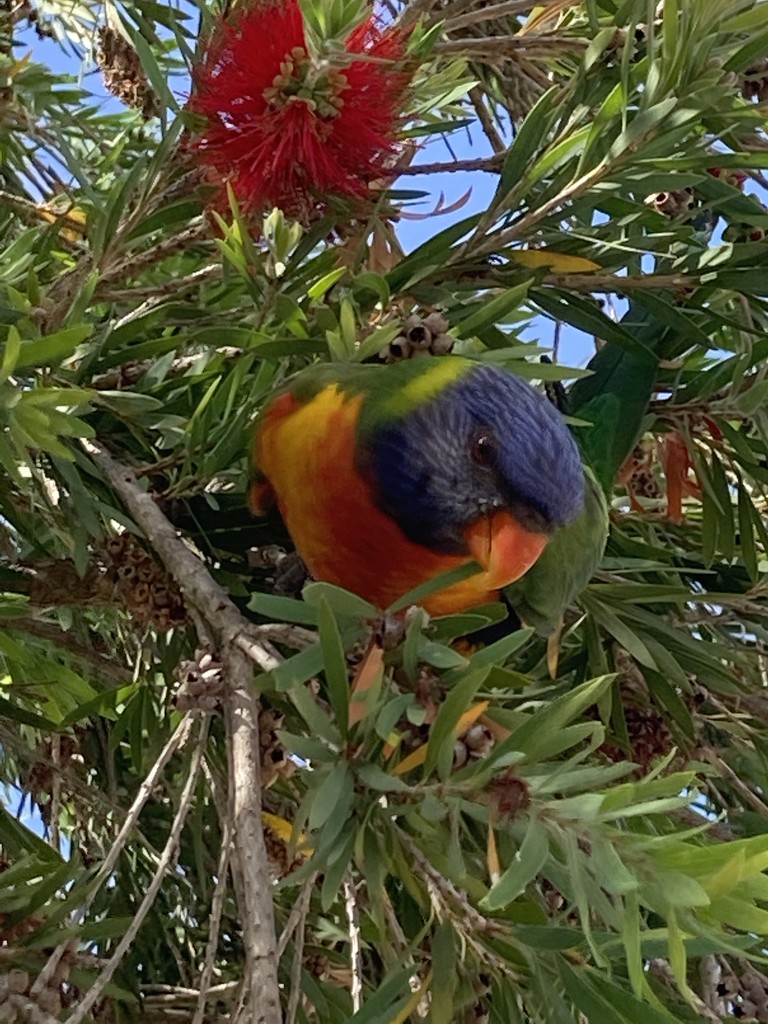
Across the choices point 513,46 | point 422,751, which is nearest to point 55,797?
point 422,751

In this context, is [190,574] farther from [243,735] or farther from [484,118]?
[484,118]

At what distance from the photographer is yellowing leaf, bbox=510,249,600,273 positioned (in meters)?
0.96

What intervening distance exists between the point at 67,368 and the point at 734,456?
2.16ft

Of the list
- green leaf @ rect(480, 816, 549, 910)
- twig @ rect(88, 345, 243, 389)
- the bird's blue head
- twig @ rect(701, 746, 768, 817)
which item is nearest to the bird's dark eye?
the bird's blue head

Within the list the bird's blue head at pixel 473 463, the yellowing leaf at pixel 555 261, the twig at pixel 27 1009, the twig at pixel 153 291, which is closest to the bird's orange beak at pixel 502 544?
the bird's blue head at pixel 473 463

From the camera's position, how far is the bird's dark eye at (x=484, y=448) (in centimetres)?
94

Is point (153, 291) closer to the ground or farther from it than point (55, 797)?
farther from it

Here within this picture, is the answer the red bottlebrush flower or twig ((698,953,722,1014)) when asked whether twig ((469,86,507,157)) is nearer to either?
the red bottlebrush flower

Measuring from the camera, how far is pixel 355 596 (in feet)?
2.00

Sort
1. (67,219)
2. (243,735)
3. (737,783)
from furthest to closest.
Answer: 1. (67,219)
2. (737,783)
3. (243,735)

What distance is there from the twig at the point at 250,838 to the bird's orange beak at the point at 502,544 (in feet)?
1.03

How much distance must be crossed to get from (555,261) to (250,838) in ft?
2.00

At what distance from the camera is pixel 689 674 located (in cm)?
107

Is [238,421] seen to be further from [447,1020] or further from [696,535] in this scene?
[696,535]
